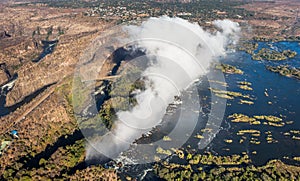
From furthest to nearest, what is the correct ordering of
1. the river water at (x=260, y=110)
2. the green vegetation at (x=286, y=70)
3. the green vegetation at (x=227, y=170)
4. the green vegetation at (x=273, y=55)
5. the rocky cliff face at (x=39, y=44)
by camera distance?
1. the green vegetation at (x=273, y=55)
2. the green vegetation at (x=286, y=70)
3. the rocky cliff face at (x=39, y=44)
4. the river water at (x=260, y=110)
5. the green vegetation at (x=227, y=170)

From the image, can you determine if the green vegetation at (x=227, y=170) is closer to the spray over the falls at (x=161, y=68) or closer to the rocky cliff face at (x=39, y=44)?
the spray over the falls at (x=161, y=68)

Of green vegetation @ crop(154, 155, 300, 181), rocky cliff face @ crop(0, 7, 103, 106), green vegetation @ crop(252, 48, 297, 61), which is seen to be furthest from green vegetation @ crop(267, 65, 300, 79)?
rocky cliff face @ crop(0, 7, 103, 106)

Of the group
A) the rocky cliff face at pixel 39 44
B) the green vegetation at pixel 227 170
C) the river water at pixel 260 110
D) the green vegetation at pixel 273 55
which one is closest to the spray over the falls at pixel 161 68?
the river water at pixel 260 110

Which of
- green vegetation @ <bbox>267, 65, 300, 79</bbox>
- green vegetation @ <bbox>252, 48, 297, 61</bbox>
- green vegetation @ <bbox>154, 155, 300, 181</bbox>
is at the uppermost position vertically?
green vegetation @ <bbox>252, 48, 297, 61</bbox>

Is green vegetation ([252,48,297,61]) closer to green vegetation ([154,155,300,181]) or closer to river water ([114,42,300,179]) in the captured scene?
river water ([114,42,300,179])

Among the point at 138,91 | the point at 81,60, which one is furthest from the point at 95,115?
the point at 81,60

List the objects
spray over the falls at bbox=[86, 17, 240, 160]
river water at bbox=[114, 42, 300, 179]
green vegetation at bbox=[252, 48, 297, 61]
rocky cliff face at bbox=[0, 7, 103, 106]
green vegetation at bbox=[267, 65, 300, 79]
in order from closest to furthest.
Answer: spray over the falls at bbox=[86, 17, 240, 160]
river water at bbox=[114, 42, 300, 179]
rocky cliff face at bbox=[0, 7, 103, 106]
green vegetation at bbox=[267, 65, 300, 79]
green vegetation at bbox=[252, 48, 297, 61]

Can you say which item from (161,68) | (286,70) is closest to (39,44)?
(161,68)

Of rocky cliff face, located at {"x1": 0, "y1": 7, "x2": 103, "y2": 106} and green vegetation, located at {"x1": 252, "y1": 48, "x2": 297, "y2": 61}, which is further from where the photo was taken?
green vegetation, located at {"x1": 252, "y1": 48, "x2": 297, "y2": 61}

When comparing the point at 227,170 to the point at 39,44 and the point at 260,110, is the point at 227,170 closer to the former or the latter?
the point at 260,110
